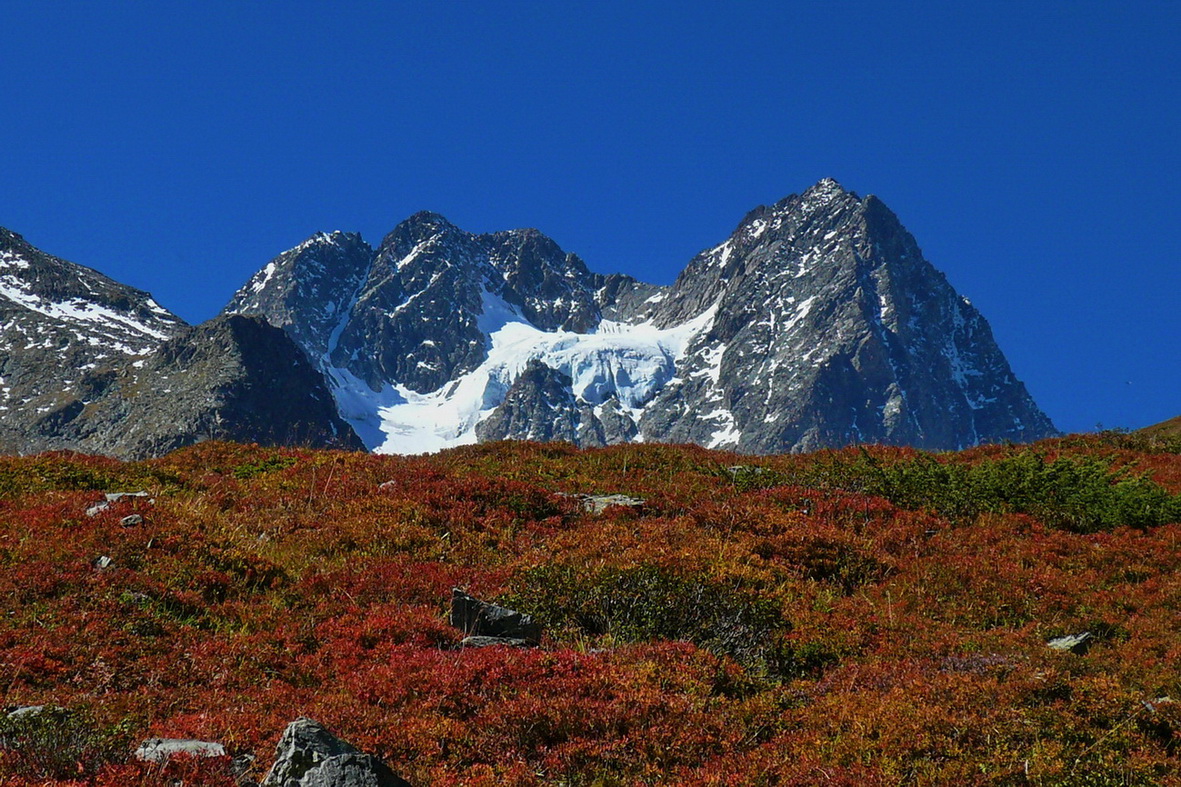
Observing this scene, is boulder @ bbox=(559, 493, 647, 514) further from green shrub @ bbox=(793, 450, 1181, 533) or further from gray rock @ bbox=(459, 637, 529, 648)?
gray rock @ bbox=(459, 637, 529, 648)

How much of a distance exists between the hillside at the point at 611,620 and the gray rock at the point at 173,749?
0.40ft

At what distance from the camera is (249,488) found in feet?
52.6

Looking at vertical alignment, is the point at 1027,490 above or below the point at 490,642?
above

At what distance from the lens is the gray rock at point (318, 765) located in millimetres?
5652

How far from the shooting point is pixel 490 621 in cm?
971

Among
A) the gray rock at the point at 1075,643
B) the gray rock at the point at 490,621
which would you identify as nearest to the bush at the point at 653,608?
the gray rock at the point at 490,621

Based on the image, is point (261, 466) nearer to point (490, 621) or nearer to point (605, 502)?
point (605, 502)

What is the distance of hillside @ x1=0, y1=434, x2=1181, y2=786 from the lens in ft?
22.6

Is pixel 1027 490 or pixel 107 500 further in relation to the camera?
pixel 1027 490

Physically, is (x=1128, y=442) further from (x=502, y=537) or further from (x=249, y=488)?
(x=249, y=488)

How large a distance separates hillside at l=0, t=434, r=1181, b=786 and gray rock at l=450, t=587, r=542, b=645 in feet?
0.85

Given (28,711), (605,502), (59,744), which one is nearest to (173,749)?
(59,744)

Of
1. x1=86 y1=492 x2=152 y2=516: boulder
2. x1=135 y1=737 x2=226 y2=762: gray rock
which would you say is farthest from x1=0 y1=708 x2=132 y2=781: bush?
x1=86 y1=492 x2=152 y2=516: boulder

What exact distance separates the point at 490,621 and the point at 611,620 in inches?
61.0
